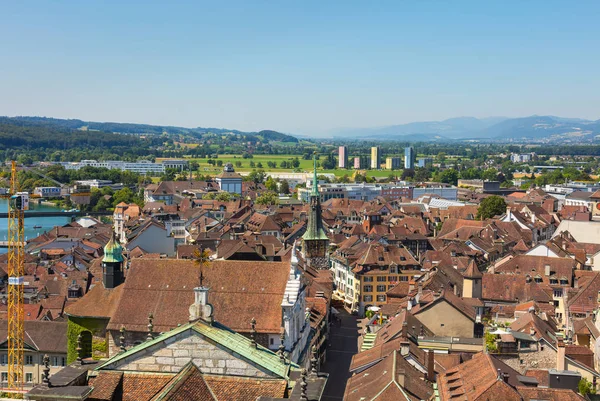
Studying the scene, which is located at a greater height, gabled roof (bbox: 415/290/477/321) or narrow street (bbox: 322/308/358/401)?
gabled roof (bbox: 415/290/477/321)

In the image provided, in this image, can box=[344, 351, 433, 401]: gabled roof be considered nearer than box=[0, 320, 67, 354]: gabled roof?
Yes

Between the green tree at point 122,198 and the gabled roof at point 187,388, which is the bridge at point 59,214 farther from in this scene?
the gabled roof at point 187,388

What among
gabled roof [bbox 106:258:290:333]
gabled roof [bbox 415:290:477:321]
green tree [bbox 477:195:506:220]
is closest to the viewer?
gabled roof [bbox 106:258:290:333]

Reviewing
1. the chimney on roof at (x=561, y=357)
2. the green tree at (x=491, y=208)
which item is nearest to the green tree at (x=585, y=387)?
the chimney on roof at (x=561, y=357)

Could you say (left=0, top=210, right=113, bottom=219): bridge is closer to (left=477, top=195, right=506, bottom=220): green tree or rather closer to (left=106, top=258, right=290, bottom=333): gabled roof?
(left=477, top=195, right=506, bottom=220): green tree

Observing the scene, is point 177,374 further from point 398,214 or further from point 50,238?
point 398,214

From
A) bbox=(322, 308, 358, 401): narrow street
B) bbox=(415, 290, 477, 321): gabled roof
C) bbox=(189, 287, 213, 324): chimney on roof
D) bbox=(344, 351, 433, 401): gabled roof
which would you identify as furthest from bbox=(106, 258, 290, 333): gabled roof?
bbox=(189, 287, 213, 324): chimney on roof
